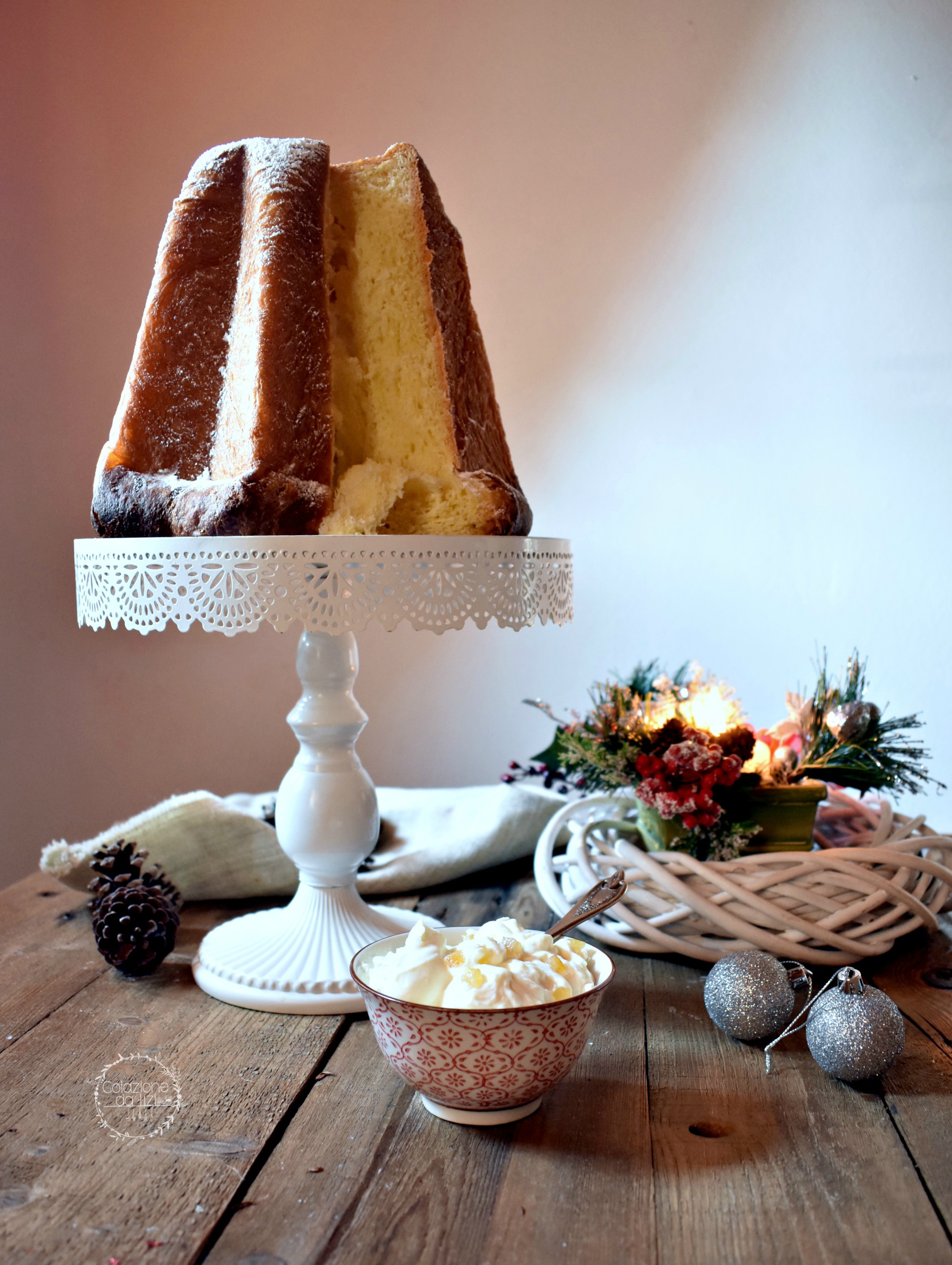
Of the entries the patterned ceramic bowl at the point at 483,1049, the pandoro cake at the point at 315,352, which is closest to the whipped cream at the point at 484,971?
the patterned ceramic bowl at the point at 483,1049

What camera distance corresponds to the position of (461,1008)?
1.98ft

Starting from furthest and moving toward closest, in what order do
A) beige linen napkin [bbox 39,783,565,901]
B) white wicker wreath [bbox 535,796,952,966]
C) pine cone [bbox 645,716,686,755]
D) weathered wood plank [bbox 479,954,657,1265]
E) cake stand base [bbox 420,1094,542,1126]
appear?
beige linen napkin [bbox 39,783,565,901]
pine cone [bbox 645,716,686,755]
white wicker wreath [bbox 535,796,952,966]
cake stand base [bbox 420,1094,542,1126]
weathered wood plank [bbox 479,954,657,1265]

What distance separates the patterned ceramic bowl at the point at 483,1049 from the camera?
607 mm

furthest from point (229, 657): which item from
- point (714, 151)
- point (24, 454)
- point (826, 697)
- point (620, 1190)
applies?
point (620, 1190)

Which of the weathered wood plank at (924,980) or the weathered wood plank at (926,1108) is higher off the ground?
the weathered wood plank at (926,1108)

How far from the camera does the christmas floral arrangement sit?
92cm

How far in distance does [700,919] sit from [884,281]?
3.76ft

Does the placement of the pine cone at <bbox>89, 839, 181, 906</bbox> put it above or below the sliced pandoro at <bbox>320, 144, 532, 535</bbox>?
below

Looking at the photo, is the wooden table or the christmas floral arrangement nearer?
the wooden table

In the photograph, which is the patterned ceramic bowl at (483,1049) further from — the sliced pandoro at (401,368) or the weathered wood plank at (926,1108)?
the sliced pandoro at (401,368)

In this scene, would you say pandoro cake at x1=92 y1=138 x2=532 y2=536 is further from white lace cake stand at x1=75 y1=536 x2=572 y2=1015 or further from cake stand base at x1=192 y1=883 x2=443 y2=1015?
cake stand base at x1=192 y1=883 x2=443 y2=1015

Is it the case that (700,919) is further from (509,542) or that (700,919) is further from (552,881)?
(509,542)

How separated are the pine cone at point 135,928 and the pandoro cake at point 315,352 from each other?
1.14ft

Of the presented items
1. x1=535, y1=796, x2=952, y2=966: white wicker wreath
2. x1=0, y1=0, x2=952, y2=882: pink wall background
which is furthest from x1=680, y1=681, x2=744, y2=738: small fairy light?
x1=0, y1=0, x2=952, y2=882: pink wall background
